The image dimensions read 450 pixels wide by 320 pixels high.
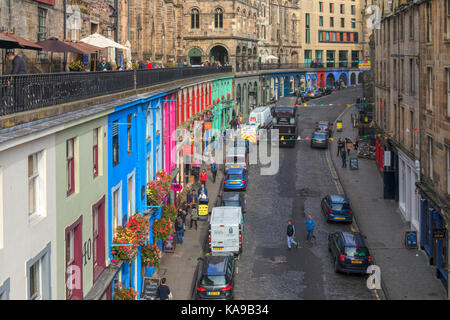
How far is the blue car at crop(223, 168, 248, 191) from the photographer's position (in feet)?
140

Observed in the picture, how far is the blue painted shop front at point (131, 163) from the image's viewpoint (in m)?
21.3

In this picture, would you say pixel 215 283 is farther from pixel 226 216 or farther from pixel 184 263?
pixel 226 216

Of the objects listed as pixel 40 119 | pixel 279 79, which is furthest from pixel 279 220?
pixel 279 79

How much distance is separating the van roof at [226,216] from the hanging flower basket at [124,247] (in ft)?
29.7

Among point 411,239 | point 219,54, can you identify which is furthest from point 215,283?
point 219,54

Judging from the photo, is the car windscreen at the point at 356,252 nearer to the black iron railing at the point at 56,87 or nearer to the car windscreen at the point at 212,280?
the car windscreen at the point at 212,280

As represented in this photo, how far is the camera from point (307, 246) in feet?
104

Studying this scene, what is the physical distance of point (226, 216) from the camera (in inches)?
1230

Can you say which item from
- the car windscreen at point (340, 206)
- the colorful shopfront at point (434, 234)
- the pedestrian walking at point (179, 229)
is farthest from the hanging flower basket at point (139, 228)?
the car windscreen at point (340, 206)

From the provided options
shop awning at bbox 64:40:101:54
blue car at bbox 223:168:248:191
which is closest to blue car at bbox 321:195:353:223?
blue car at bbox 223:168:248:191

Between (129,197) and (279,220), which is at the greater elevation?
(129,197)

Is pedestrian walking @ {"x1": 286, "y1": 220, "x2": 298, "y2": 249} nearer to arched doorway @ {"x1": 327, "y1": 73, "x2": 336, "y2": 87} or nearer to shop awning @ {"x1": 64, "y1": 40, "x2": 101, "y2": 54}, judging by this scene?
shop awning @ {"x1": 64, "y1": 40, "x2": 101, "y2": 54}
